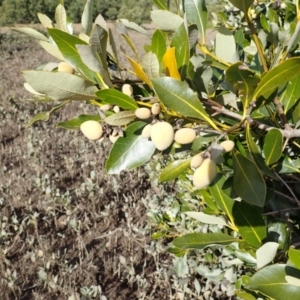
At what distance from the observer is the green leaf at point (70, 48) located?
A: 58 centimetres

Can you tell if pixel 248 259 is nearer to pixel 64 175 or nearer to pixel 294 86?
pixel 294 86

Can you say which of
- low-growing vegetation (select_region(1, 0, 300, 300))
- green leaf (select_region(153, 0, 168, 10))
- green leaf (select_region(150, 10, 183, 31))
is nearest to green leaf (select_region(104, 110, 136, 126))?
low-growing vegetation (select_region(1, 0, 300, 300))

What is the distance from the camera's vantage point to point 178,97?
56cm

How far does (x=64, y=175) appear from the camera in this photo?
12.5 ft

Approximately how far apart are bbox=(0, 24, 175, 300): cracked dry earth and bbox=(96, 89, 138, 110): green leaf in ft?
4.95

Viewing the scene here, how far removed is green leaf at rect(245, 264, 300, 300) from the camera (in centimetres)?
66

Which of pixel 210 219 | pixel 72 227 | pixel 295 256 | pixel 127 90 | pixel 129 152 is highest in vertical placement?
pixel 127 90

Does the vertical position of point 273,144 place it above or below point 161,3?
below

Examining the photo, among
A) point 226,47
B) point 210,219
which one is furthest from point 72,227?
point 226,47

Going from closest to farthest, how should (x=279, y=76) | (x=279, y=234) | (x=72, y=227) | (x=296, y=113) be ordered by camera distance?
1. (x=279, y=76)
2. (x=296, y=113)
3. (x=279, y=234)
4. (x=72, y=227)

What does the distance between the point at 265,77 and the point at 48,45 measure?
41cm

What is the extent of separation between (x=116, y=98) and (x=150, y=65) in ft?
0.23

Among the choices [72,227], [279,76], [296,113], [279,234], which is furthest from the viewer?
[72,227]

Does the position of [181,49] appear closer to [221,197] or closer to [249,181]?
[249,181]
